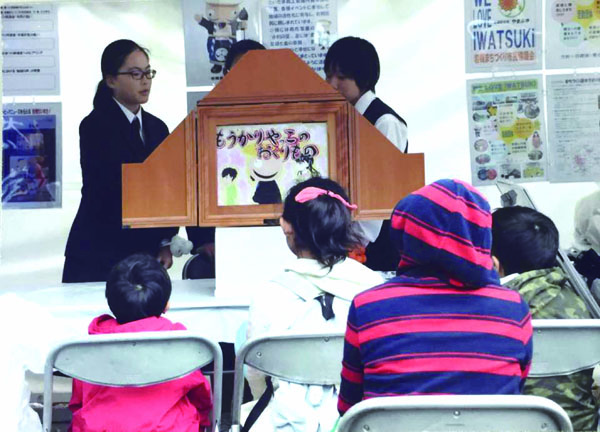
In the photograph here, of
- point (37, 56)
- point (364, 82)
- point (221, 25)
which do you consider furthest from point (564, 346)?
point (37, 56)

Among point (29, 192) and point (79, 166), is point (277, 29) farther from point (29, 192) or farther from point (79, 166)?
point (29, 192)

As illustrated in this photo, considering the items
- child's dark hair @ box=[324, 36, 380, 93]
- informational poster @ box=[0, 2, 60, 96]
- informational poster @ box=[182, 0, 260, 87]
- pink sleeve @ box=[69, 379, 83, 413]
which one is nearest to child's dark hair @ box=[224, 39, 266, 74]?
informational poster @ box=[182, 0, 260, 87]

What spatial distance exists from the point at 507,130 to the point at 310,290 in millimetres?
2253

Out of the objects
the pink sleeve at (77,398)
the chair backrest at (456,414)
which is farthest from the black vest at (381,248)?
the chair backrest at (456,414)

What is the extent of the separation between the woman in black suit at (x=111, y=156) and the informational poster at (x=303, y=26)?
64 centimetres

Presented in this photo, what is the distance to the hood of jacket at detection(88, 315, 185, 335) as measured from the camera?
2.20m

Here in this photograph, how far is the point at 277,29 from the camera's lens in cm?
411

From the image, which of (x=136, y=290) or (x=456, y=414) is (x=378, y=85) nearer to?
(x=136, y=290)

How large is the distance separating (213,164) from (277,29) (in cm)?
125

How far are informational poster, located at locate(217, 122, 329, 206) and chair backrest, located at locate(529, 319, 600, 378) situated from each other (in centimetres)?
136

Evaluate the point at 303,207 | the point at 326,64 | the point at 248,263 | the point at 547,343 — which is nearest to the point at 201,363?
the point at 303,207

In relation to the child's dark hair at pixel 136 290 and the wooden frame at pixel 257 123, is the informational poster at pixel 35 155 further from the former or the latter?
the child's dark hair at pixel 136 290

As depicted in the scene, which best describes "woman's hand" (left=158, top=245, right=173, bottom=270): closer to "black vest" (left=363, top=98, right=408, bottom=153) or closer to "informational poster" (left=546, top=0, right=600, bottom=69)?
"black vest" (left=363, top=98, right=408, bottom=153)

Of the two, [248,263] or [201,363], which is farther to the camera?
[248,263]
